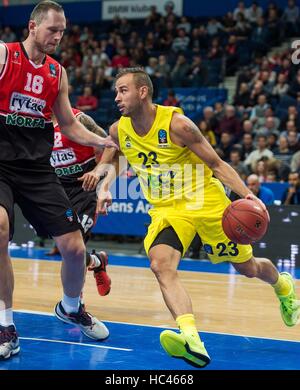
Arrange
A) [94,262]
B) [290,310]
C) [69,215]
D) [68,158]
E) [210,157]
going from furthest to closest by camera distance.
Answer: [94,262], [68,158], [290,310], [69,215], [210,157]

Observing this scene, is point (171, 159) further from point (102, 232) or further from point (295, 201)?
point (102, 232)

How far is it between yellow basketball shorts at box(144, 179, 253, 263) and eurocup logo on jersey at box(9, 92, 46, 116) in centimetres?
110

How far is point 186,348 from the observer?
4676 millimetres

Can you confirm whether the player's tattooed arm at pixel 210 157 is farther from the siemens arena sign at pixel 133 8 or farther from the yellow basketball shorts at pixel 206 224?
the siemens arena sign at pixel 133 8

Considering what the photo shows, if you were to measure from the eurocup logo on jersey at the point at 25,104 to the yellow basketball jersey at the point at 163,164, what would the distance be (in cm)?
70

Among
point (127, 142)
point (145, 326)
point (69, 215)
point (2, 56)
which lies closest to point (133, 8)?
point (145, 326)

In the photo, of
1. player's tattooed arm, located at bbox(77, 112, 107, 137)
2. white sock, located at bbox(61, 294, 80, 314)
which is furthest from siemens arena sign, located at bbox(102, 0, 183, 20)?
white sock, located at bbox(61, 294, 80, 314)

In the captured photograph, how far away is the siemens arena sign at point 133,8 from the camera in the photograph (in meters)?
22.8

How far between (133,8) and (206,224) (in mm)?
19008

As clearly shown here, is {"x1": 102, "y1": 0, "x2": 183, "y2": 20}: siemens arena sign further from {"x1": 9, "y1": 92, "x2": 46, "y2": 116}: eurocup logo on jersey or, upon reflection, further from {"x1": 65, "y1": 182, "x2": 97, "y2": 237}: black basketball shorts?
{"x1": 9, "y1": 92, "x2": 46, "y2": 116}: eurocup logo on jersey

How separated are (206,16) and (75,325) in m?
16.8

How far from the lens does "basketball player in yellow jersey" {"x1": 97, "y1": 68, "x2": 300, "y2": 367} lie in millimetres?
5371

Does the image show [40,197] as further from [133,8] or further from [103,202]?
[133,8]

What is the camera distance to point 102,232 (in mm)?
14359
